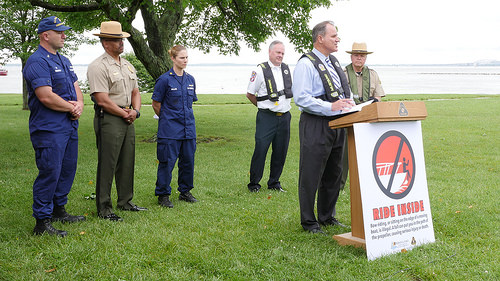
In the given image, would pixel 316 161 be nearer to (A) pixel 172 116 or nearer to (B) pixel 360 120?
(B) pixel 360 120

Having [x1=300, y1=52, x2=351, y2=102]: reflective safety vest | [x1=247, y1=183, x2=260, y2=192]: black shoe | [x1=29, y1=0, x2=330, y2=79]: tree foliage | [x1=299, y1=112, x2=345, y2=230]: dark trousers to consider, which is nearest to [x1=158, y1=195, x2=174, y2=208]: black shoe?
[x1=247, y1=183, x2=260, y2=192]: black shoe

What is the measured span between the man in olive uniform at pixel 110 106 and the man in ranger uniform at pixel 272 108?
2.28 metres

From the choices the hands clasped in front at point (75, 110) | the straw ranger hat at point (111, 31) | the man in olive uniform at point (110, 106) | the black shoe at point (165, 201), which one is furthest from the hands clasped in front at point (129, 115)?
the black shoe at point (165, 201)

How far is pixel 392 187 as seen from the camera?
182 inches

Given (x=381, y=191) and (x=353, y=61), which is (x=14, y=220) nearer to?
(x=381, y=191)

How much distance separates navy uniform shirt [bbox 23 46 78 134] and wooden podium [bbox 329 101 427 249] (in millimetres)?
2876

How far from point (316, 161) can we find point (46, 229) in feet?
9.65

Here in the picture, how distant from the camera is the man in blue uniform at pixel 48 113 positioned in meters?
5.00

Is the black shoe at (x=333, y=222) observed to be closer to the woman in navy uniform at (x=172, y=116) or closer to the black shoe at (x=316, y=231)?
the black shoe at (x=316, y=231)

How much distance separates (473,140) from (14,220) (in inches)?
465

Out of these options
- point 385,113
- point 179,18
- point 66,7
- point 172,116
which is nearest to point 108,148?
point 172,116

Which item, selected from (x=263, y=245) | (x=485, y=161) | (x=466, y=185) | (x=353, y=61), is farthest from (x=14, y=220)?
(x=485, y=161)

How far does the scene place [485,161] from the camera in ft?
33.1

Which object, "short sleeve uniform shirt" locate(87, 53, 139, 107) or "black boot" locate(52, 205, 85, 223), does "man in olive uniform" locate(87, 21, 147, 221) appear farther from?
"black boot" locate(52, 205, 85, 223)
